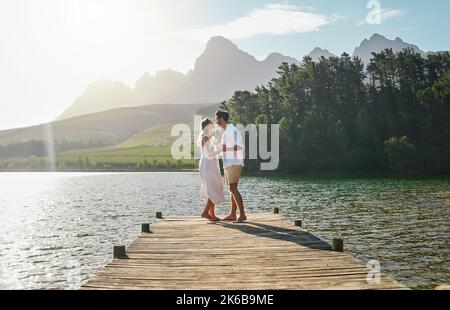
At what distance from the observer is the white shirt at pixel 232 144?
15.6m

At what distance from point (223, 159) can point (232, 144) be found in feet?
2.66

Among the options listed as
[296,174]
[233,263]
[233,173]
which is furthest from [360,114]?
[233,263]

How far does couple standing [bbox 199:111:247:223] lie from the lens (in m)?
15.6

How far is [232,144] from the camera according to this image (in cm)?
1563

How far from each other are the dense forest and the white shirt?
303 feet

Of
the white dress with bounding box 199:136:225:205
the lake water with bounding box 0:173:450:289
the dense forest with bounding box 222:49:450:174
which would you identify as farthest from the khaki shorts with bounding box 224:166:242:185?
the dense forest with bounding box 222:49:450:174

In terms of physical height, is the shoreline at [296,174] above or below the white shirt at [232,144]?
below

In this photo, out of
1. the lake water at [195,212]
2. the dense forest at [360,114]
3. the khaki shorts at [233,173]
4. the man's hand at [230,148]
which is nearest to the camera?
the man's hand at [230,148]

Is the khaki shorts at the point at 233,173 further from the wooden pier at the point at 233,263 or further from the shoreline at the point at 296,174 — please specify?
the shoreline at the point at 296,174

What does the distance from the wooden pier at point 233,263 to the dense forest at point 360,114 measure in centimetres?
9448

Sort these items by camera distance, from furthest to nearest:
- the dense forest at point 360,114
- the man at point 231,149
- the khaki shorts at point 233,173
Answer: the dense forest at point 360,114 → the khaki shorts at point 233,173 → the man at point 231,149

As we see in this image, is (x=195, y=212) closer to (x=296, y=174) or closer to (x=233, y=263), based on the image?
(x=233, y=263)

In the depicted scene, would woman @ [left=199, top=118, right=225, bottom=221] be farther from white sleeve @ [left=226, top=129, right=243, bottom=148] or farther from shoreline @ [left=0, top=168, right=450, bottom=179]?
shoreline @ [left=0, top=168, right=450, bottom=179]

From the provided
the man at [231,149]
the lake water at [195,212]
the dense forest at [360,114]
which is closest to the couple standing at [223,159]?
the man at [231,149]
